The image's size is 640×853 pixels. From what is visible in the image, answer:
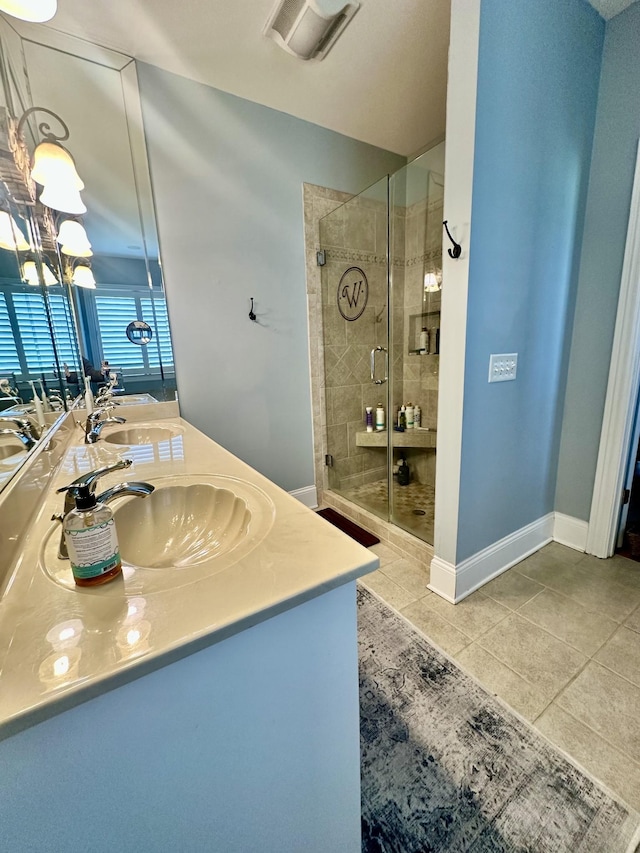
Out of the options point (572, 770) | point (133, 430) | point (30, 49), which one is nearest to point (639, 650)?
point (572, 770)

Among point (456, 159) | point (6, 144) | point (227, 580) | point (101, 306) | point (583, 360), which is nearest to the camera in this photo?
point (227, 580)

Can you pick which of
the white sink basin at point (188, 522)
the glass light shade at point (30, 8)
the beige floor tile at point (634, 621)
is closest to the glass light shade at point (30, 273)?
the glass light shade at point (30, 8)

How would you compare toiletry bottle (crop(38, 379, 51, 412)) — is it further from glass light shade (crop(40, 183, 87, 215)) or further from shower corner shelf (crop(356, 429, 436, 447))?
shower corner shelf (crop(356, 429, 436, 447))

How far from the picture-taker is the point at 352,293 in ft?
8.65

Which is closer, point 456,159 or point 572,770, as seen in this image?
point 572,770

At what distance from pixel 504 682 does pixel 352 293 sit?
2.41 metres

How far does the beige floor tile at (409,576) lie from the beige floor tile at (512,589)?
0.96 ft

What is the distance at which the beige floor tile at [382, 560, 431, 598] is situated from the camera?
69.6 inches

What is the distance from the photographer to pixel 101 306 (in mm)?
1816

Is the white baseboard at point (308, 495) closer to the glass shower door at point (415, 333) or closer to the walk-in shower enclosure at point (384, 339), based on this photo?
the walk-in shower enclosure at point (384, 339)

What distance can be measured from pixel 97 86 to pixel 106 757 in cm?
250

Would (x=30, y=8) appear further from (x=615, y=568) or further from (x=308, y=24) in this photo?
(x=615, y=568)

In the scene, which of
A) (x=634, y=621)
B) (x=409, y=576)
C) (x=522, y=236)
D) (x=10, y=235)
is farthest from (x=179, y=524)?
(x=634, y=621)

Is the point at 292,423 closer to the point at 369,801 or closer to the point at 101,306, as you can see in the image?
the point at 101,306
